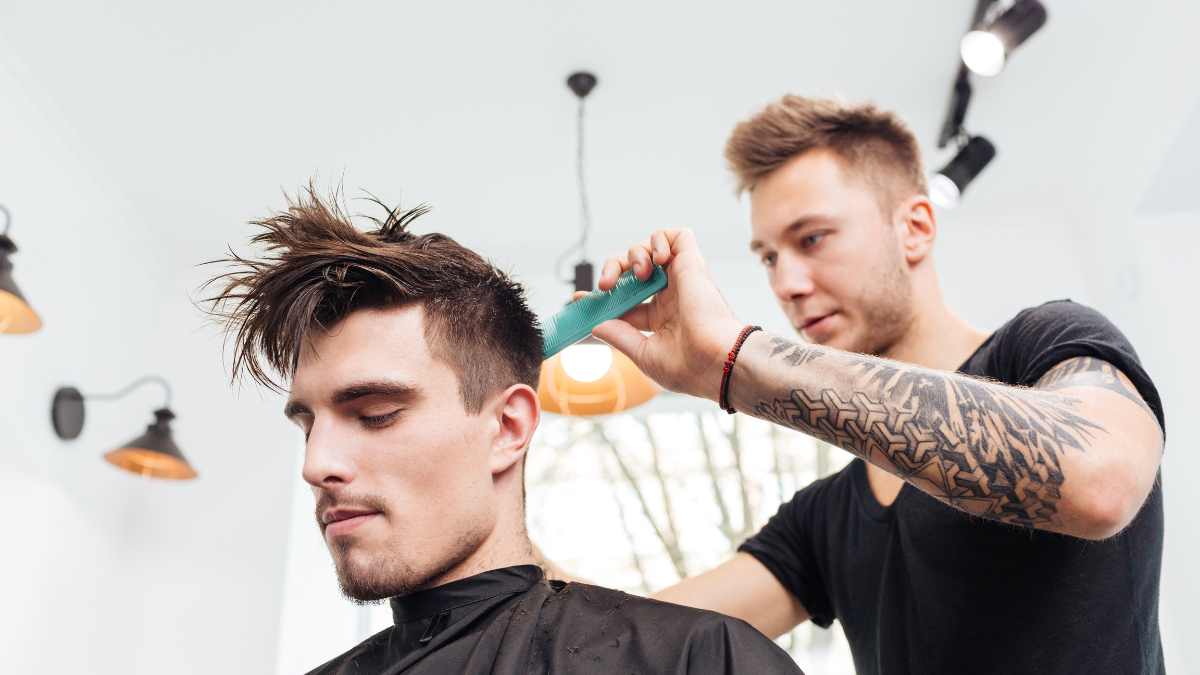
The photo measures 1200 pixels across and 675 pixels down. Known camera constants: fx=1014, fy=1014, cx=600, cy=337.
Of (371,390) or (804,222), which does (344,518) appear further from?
(804,222)

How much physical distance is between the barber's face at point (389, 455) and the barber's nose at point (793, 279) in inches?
20.9

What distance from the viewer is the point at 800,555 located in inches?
69.9

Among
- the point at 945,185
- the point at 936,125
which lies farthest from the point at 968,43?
the point at 936,125

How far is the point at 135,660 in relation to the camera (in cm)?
382

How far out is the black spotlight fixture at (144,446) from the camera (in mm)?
3354

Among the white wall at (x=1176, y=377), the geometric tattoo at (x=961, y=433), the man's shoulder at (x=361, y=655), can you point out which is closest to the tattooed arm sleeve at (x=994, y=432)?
the geometric tattoo at (x=961, y=433)

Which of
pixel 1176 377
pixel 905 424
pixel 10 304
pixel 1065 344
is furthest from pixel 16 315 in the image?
pixel 1176 377

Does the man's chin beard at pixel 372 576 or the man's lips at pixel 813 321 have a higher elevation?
the man's lips at pixel 813 321

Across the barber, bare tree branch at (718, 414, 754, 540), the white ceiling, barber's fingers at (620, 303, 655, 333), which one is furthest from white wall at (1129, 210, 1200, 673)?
barber's fingers at (620, 303, 655, 333)

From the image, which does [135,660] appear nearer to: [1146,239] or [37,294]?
[37,294]

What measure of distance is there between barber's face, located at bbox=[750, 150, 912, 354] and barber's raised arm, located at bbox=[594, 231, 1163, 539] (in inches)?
16.0

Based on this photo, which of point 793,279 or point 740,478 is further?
point 740,478

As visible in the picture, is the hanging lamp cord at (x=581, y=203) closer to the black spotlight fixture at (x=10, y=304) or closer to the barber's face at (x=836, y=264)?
the black spotlight fixture at (x=10, y=304)

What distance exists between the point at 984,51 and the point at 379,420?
216cm
